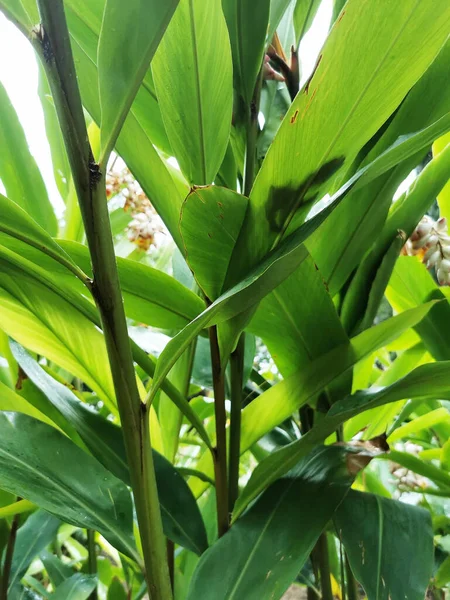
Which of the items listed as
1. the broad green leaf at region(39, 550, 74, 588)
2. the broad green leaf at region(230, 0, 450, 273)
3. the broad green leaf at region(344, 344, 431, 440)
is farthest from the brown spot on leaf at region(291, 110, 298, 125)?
the broad green leaf at region(39, 550, 74, 588)

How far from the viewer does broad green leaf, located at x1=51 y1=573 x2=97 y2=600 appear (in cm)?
51

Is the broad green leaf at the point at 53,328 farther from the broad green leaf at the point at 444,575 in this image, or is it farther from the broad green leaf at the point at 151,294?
the broad green leaf at the point at 444,575

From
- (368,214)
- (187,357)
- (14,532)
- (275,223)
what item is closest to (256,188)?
(275,223)

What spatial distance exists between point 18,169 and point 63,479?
0.37 metres

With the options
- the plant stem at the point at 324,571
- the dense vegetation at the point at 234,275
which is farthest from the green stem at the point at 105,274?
the plant stem at the point at 324,571

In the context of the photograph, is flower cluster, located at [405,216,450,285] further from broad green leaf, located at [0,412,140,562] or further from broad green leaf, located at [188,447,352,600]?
broad green leaf, located at [0,412,140,562]

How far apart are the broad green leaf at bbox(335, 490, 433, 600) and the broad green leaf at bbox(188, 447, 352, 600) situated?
4 cm

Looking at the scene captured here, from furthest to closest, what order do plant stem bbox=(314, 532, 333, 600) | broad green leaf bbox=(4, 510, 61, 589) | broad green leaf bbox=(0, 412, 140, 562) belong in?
broad green leaf bbox=(4, 510, 61, 589) → plant stem bbox=(314, 532, 333, 600) → broad green leaf bbox=(0, 412, 140, 562)

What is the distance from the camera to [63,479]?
0.36 meters

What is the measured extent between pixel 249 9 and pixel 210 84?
0.08 meters

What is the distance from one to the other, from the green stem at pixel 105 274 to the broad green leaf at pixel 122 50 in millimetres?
16

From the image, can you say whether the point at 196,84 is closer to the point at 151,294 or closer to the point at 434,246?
the point at 151,294

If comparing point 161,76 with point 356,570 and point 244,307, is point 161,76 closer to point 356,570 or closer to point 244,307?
point 244,307

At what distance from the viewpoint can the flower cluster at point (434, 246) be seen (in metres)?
0.50
